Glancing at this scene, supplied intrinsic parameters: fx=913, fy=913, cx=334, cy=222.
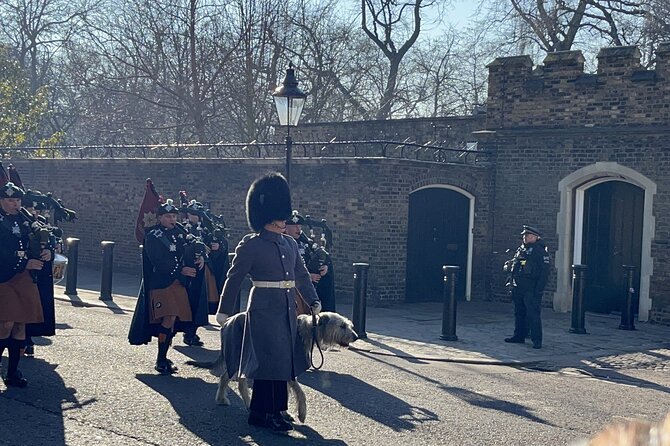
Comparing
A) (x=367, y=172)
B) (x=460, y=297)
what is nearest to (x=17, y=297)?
(x=367, y=172)

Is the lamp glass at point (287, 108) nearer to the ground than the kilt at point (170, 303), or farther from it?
farther from it

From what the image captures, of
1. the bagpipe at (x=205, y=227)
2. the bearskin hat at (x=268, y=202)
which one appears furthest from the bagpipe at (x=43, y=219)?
the bearskin hat at (x=268, y=202)

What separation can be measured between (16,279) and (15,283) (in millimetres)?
40

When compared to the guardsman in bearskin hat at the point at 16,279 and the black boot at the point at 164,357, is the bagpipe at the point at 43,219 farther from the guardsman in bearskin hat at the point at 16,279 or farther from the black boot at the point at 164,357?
the black boot at the point at 164,357

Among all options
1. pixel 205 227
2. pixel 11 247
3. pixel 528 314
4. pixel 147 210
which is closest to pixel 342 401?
pixel 11 247

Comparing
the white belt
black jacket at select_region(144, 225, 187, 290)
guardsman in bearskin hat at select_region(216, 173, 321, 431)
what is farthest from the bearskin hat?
black jacket at select_region(144, 225, 187, 290)

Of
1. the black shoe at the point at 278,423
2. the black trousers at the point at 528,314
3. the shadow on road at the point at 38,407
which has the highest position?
the black trousers at the point at 528,314

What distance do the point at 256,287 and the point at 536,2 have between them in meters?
29.3

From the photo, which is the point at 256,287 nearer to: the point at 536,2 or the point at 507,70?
the point at 507,70

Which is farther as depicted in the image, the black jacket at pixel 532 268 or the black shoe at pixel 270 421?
the black jacket at pixel 532 268

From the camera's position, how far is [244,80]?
28031mm

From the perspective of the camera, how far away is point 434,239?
58.7 ft

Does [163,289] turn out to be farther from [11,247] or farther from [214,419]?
[214,419]

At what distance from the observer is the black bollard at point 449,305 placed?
509 inches
